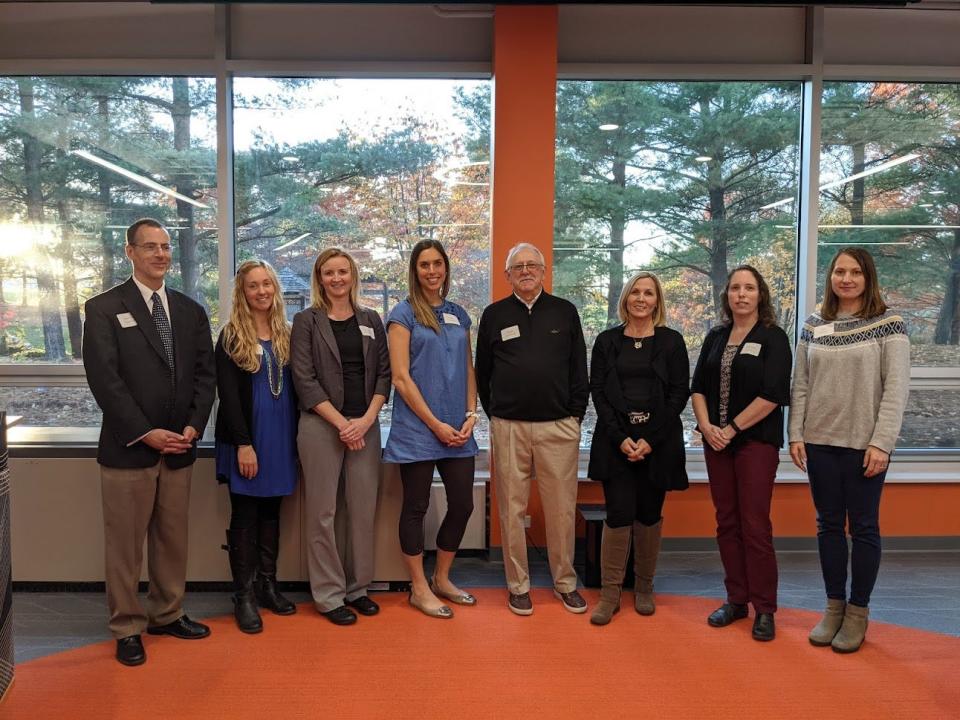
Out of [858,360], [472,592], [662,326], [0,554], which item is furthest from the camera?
[472,592]

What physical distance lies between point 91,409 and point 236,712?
2.74m

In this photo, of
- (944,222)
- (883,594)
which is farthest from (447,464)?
(944,222)

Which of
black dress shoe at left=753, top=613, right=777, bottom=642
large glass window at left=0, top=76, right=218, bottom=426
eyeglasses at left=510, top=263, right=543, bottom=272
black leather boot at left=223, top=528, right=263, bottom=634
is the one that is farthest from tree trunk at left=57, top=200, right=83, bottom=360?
black dress shoe at left=753, top=613, right=777, bottom=642

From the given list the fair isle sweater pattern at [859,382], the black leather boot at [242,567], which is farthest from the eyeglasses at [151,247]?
the fair isle sweater pattern at [859,382]

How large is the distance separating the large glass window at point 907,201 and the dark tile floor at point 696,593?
1177 millimetres

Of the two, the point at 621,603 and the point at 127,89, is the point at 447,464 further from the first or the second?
the point at 127,89

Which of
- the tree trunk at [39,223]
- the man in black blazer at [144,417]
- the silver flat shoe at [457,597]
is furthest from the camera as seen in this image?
the tree trunk at [39,223]

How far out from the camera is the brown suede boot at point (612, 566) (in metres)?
3.22

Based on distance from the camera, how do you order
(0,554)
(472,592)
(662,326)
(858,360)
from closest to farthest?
(0,554), (858,360), (662,326), (472,592)

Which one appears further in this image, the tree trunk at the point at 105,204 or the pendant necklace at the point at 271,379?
the tree trunk at the point at 105,204

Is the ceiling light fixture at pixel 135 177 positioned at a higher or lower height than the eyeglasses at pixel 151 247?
higher

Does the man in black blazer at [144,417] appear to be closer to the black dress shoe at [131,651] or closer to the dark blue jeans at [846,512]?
the black dress shoe at [131,651]

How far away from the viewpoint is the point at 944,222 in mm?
4512

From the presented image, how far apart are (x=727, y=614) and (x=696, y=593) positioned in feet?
1.43
